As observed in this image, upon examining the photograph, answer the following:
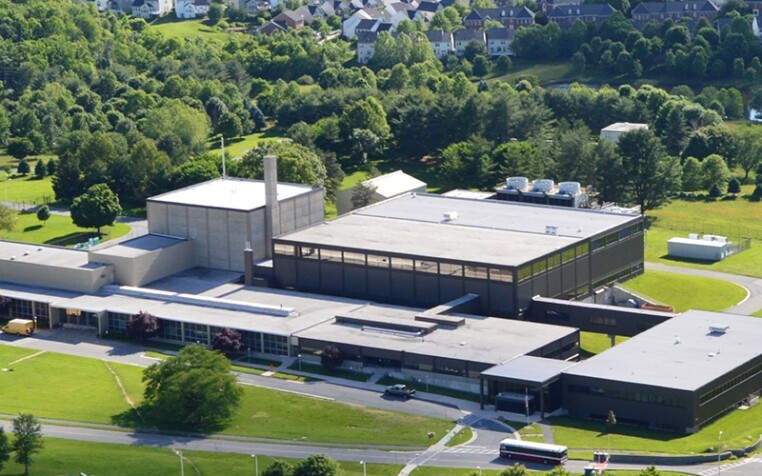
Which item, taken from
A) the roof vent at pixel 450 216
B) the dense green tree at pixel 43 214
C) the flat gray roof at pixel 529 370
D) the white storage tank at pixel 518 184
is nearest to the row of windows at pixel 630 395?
the flat gray roof at pixel 529 370

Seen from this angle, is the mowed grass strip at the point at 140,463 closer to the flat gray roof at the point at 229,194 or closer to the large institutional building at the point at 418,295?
the large institutional building at the point at 418,295

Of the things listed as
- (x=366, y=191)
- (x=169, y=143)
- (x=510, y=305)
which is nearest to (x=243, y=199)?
(x=366, y=191)

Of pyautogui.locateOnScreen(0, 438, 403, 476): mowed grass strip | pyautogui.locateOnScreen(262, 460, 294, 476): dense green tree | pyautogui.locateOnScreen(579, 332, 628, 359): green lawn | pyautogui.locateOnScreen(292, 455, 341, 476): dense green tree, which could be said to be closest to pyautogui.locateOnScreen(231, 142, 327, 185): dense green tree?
pyautogui.locateOnScreen(579, 332, 628, 359): green lawn

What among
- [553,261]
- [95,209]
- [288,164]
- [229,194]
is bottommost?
[95,209]

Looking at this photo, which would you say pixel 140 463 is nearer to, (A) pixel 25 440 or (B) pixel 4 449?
(A) pixel 25 440

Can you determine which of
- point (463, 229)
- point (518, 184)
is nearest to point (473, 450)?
point (463, 229)

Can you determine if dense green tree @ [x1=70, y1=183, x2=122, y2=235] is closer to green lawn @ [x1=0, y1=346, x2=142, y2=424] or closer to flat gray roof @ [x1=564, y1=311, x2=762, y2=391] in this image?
green lawn @ [x1=0, y1=346, x2=142, y2=424]

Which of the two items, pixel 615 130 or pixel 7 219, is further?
pixel 615 130
